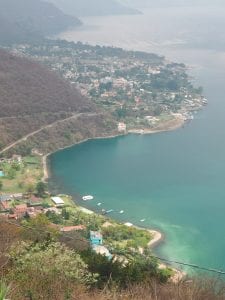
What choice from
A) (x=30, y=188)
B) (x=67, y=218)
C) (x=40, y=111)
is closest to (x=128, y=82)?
(x=40, y=111)

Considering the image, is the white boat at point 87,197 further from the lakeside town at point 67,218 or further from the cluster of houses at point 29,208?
the cluster of houses at point 29,208

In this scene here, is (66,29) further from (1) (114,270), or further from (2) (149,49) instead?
(1) (114,270)

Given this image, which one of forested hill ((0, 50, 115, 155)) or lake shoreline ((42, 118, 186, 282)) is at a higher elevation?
forested hill ((0, 50, 115, 155))

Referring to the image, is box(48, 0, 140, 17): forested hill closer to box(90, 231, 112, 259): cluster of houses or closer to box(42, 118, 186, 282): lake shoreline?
box(42, 118, 186, 282): lake shoreline

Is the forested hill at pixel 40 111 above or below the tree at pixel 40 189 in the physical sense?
above

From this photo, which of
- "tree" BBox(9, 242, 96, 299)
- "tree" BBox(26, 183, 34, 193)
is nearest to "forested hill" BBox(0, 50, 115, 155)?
"tree" BBox(26, 183, 34, 193)

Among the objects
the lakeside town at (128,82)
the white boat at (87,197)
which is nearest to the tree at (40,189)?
the white boat at (87,197)
